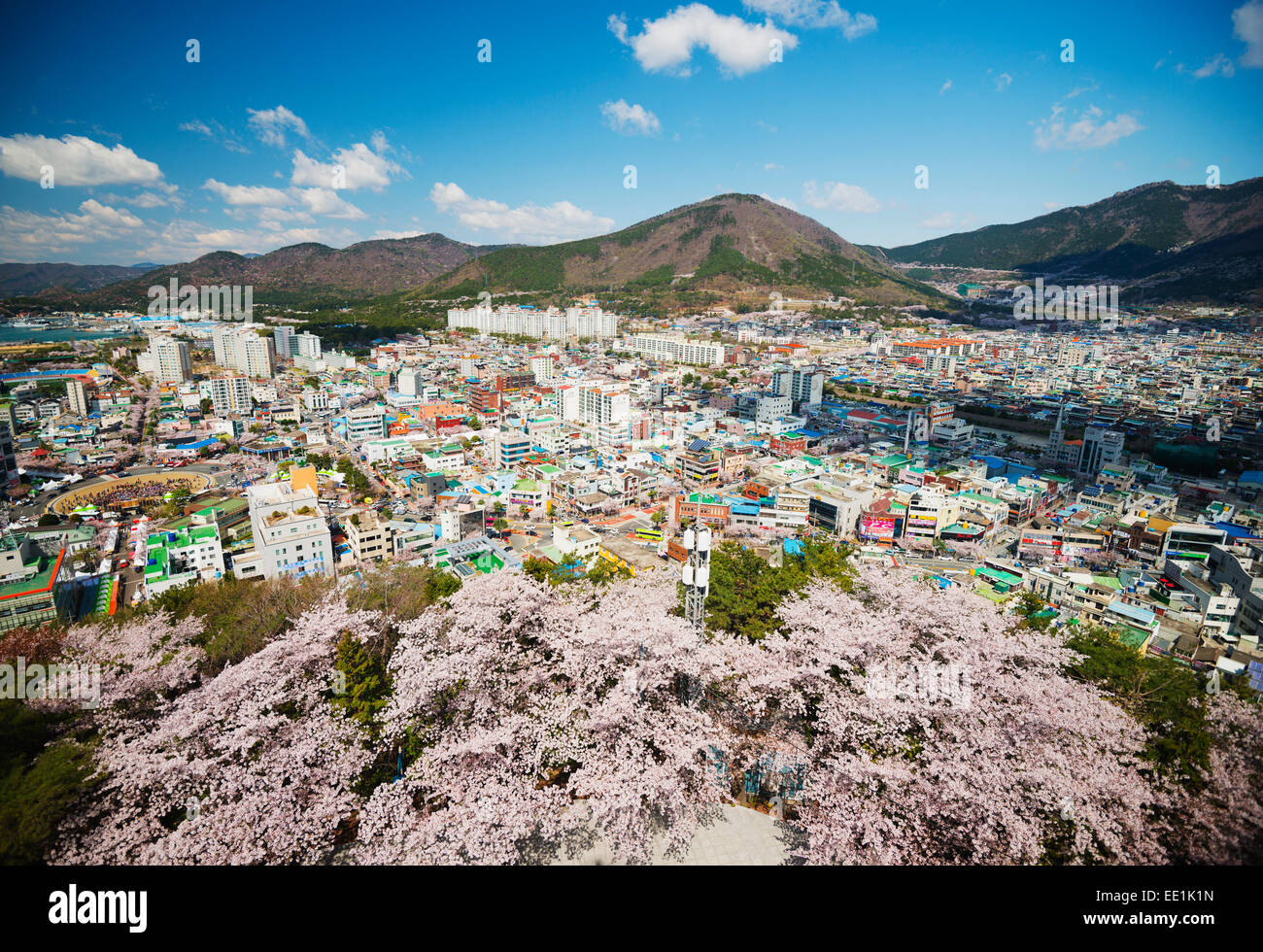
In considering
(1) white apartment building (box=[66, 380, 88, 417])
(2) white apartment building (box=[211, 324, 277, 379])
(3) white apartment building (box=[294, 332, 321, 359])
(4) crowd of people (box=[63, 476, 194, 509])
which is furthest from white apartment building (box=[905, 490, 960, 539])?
(3) white apartment building (box=[294, 332, 321, 359])

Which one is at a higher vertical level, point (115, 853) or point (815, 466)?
point (815, 466)

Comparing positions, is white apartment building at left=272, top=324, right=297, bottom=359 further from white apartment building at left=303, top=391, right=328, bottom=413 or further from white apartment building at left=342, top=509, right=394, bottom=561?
white apartment building at left=342, top=509, right=394, bottom=561

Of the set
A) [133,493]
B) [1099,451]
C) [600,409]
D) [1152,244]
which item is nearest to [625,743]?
[133,493]

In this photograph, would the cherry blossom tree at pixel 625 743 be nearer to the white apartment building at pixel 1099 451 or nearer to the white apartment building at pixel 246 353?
the white apartment building at pixel 1099 451

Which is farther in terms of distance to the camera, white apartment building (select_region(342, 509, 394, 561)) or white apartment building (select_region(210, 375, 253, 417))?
white apartment building (select_region(210, 375, 253, 417))

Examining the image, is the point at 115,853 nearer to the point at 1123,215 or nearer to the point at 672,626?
the point at 672,626
